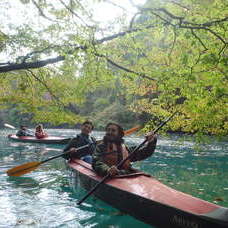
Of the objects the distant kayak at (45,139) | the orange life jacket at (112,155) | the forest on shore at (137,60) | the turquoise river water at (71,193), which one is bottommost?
the turquoise river water at (71,193)

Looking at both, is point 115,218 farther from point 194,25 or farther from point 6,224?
point 194,25

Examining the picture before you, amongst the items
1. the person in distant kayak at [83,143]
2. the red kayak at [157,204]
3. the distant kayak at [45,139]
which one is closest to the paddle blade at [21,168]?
the person in distant kayak at [83,143]

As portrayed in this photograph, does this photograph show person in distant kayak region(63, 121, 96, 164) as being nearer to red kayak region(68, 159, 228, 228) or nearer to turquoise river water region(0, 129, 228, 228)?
turquoise river water region(0, 129, 228, 228)

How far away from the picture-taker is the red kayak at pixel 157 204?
3.38 meters

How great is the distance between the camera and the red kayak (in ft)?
11.1

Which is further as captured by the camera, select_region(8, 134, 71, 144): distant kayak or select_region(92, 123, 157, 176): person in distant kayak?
select_region(8, 134, 71, 144): distant kayak

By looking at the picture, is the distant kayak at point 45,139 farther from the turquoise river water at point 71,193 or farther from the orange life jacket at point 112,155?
the orange life jacket at point 112,155

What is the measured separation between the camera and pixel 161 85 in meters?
4.76

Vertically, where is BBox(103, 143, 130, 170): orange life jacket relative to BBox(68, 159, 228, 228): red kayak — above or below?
above

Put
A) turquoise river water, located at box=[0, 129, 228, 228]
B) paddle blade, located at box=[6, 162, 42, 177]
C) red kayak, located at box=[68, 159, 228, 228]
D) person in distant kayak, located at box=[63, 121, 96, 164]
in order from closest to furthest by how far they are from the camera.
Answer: red kayak, located at box=[68, 159, 228, 228] → turquoise river water, located at box=[0, 129, 228, 228] → paddle blade, located at box=[6, 162, 42, 177] → person in distant kayak, located at box=[63, 121, 96, 164]

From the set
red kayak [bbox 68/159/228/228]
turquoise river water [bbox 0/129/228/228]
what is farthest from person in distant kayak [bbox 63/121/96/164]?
red kayak [bbox 68/159/228/228]

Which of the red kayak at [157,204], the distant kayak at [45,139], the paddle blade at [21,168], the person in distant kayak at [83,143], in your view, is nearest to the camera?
the red kayak at [157,204]

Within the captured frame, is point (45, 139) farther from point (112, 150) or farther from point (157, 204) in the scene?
point (157, 204)

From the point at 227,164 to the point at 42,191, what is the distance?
740 cm
